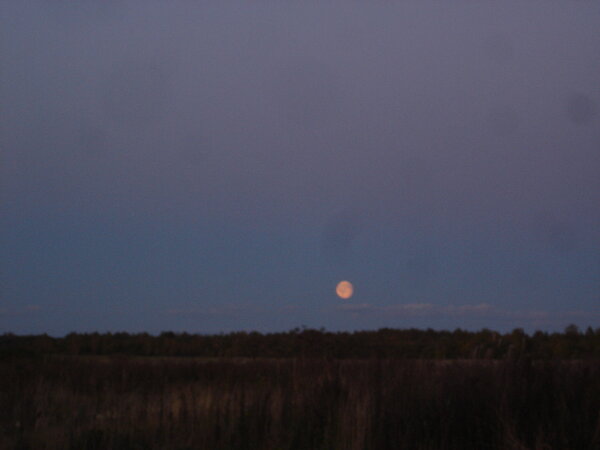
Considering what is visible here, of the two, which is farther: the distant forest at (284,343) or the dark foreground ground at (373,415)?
the distant forest at (284,343)

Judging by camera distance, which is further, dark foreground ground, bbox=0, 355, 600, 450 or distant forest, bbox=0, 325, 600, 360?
distant forest, bbox=0, 325, 600, 360

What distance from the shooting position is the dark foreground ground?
374 inches

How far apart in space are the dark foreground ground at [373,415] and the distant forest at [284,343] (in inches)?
800

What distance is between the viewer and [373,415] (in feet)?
32.6

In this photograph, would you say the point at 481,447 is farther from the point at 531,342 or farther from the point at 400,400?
the point at 531,342

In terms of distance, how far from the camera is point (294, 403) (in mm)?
11328

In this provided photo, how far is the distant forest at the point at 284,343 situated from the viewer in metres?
35.2

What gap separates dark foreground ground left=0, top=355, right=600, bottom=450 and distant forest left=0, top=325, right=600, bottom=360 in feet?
66.7

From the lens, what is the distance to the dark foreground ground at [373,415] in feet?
31.2

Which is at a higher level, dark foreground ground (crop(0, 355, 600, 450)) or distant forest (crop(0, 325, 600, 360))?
distant forest (crop(0, 325, 600, 360))

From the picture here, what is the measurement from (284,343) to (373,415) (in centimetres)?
3204

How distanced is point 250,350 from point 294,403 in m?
29.0

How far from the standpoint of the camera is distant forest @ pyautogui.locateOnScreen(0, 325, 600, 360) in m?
35.2

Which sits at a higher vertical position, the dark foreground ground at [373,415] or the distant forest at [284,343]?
the distant forest at [284,343]
